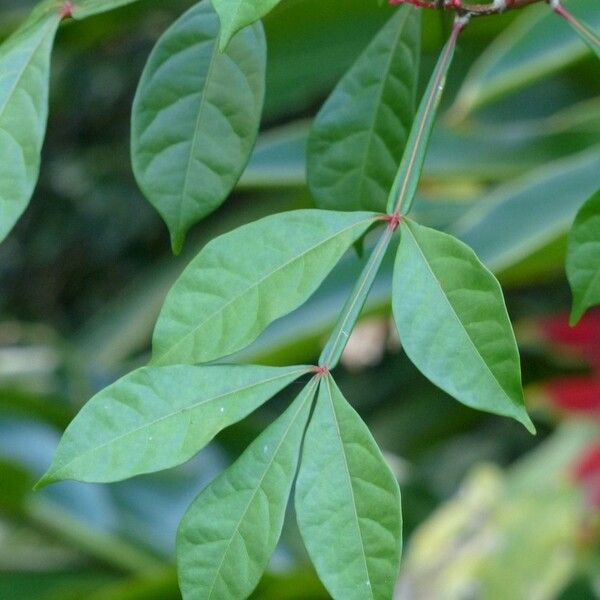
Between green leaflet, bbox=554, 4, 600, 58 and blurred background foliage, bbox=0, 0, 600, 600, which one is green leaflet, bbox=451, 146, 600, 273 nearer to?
blurred background foliage, bbox=0, 0, 600, 600

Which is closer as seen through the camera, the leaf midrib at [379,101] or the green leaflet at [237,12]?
the green leaflet at [237,12]

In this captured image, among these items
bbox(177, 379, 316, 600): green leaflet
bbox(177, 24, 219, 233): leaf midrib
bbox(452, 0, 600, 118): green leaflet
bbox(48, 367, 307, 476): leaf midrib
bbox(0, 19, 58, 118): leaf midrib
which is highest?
bbox(0, 19, 58, 118): leaf midrib

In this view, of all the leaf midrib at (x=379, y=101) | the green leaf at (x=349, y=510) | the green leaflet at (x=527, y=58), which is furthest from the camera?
the green leaflet at (x=527, y=58)

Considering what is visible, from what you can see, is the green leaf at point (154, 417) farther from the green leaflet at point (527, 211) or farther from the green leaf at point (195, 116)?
the green leaflet at point (527, 211)

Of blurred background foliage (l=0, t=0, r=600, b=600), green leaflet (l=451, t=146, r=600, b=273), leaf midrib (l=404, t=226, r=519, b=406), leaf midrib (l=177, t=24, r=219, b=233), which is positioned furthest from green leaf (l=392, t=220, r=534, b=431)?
green leaflet (l=451, t=146, r=600, b=273)

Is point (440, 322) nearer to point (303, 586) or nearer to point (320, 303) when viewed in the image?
point (303, 586)

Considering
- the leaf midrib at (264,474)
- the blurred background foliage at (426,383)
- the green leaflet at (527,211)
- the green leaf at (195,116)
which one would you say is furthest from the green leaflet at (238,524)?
the green leaflet at (527,211)
